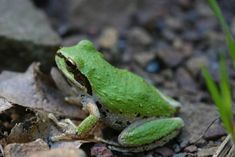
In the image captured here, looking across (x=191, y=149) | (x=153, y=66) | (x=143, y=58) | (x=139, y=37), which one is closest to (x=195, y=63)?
(x=153, y=66)

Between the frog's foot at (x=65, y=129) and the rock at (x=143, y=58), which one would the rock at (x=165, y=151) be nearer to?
the frog's foot at (x=65, y=129)

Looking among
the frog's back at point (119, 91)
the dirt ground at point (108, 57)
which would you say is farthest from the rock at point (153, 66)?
the frog's back at point (119, 91)

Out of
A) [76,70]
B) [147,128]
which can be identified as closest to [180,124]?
[147,128]

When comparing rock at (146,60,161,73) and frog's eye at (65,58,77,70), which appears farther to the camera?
rock at (146,60,161,73)

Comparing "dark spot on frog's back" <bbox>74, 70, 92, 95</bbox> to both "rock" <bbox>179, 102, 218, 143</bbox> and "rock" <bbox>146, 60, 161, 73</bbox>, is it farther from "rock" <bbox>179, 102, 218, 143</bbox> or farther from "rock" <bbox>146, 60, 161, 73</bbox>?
"rock" <bbox>146, 60, 161, 73</bbox>

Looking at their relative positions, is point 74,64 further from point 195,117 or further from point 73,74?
point 195,117

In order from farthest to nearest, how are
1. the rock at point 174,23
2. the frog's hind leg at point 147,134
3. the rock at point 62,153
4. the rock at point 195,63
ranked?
the rock at point 174,23 < the rock at point 195,63 < the frog's hind leg at point 147,134 < the rock at point 62,153

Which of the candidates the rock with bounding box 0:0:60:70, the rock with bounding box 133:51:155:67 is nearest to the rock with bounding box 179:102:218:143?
the rock with bounding box 133:51:155:67
